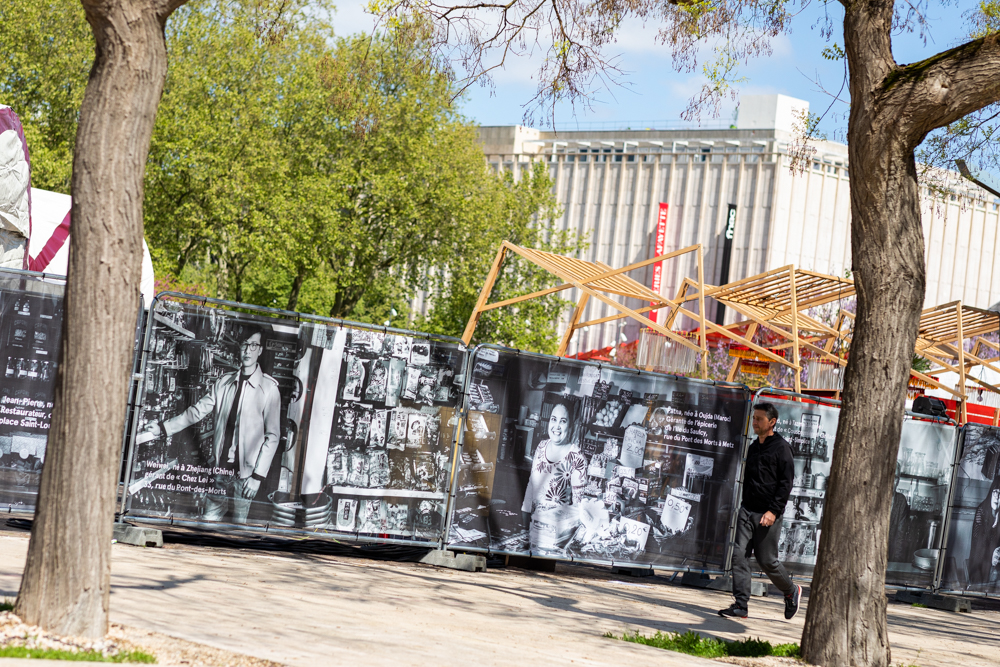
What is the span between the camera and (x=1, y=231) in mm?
12070

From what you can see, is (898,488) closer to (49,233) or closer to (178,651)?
(178,651)

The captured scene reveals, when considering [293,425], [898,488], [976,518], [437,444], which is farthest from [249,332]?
[976,518]

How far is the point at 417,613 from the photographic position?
743 centimetres

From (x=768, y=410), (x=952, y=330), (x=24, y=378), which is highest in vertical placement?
(x=952, y=330)

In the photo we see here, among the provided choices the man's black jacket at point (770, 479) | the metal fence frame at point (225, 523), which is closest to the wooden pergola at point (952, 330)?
the man's black jacket at point (770, 479)

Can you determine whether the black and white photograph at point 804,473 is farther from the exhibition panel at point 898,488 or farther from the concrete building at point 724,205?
the concrete building at point 724,205

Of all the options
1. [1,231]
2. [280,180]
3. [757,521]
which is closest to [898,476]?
[757,521]

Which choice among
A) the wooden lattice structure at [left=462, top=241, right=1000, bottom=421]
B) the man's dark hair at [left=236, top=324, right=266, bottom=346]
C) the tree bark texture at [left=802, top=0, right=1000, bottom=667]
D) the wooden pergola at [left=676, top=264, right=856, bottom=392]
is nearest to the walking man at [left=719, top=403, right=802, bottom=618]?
the tree bark texture at [left=802, top=0, right=1000, bottom=667]

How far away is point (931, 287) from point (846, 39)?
62.1m

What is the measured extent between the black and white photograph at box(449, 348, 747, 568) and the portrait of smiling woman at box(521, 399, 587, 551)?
0.03 ft

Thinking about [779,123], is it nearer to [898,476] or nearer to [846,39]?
[898,476]

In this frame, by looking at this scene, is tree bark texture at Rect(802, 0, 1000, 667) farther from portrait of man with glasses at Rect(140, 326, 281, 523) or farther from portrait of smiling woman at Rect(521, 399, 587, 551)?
portrait of man with glasses at Rect(140, 326, 281, 523)

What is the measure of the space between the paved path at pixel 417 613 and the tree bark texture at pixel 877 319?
43.8 inches

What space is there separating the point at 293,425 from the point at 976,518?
319 inches
